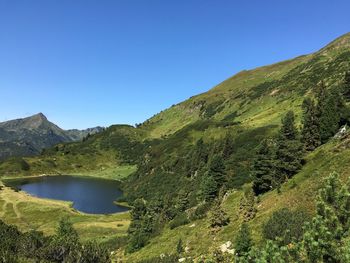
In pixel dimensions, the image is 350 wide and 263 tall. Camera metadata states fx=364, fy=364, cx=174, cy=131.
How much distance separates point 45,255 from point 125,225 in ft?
215

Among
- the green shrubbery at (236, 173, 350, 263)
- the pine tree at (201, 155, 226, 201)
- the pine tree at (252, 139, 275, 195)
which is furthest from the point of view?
the pine tree at (201, 155, 226, 201)

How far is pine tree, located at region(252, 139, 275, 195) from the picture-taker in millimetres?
56031

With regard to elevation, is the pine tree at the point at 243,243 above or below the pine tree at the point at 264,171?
below

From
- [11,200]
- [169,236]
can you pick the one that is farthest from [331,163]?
[11,200]

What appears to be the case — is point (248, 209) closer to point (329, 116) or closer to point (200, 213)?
point (200, 213)

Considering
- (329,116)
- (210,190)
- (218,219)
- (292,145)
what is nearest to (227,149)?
(210,190)

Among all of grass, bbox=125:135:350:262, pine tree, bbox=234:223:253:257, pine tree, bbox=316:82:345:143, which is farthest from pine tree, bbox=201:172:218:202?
pine tree, bbox=234:223:253:257

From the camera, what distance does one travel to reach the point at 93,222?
110 metres

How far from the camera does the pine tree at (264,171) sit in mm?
56031

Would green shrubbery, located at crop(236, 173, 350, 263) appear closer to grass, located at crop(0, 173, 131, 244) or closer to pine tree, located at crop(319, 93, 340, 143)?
pine tree, located at crop(319, 93, 340, 143)

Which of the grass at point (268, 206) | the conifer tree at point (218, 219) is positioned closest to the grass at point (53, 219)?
the grass at point (268, 206)

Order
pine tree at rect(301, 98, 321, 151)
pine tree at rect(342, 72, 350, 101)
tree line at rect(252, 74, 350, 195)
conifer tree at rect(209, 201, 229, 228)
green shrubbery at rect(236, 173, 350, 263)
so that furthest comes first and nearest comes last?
pine tree at rect(342, 72, 350, 101) → pine tree at rect(301, 98, 321, 151) → tree line at rect(252, 74, 350, 195) → conifer tree at rect(209, 201, 229, 228) → green shrubbery at rect(236, 173, 350, 263)

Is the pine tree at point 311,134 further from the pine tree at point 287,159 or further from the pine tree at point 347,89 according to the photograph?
the pine tree at point 347,89

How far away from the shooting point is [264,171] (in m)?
57.6
